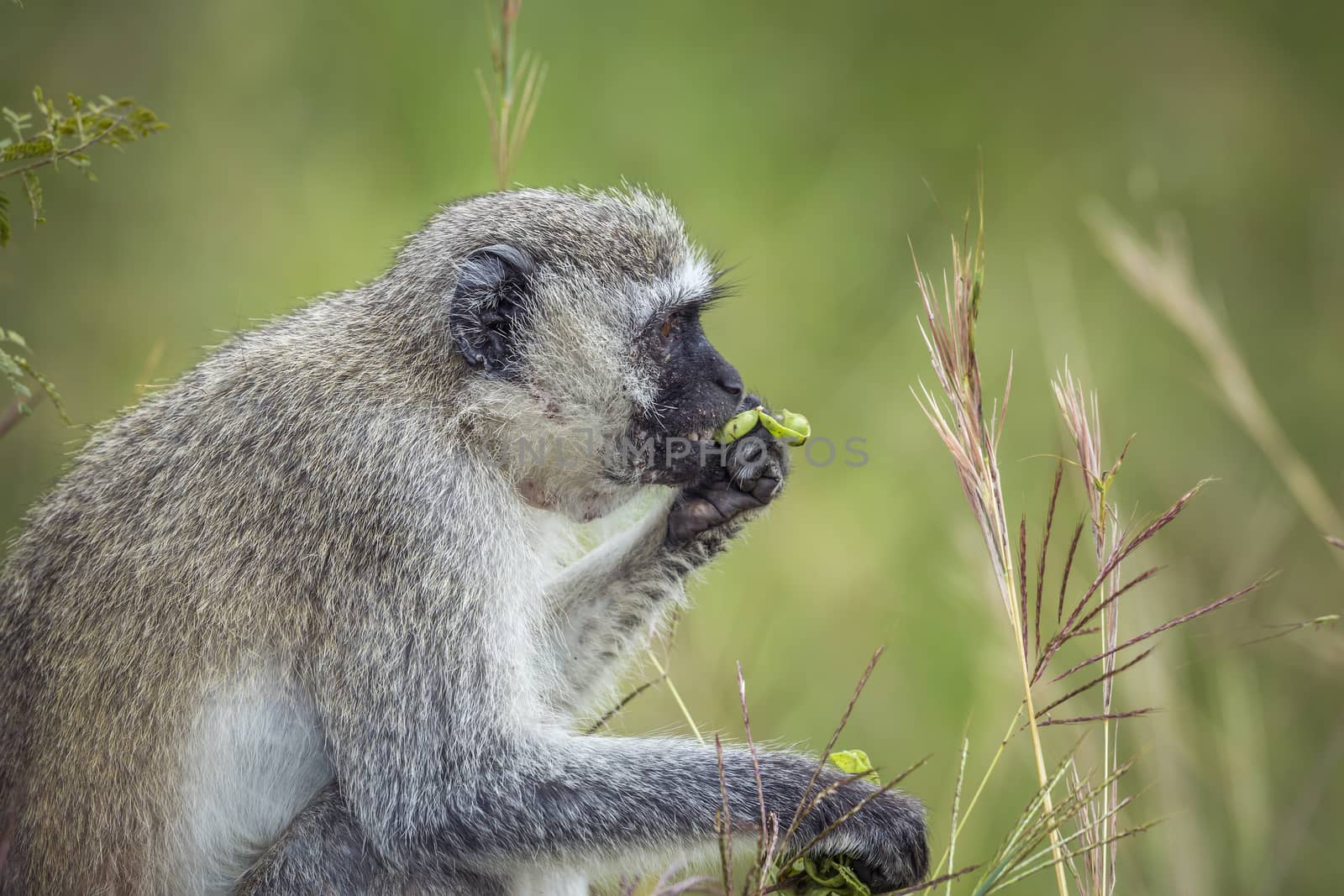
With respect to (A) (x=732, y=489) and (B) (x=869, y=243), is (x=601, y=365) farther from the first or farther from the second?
(B) (x=869, y=243)

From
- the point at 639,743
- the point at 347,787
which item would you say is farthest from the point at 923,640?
the point at 347,787

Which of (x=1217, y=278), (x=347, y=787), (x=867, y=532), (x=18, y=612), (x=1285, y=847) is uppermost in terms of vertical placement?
(x=1217, y=278)

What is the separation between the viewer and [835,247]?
8422 mm

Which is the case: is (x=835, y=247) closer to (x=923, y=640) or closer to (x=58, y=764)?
(x=923, y=640)

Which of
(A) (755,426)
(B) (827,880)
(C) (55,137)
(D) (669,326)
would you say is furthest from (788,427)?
(C) (55,137)

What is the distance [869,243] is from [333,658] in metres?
5.67

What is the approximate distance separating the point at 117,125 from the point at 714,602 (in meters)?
4.33

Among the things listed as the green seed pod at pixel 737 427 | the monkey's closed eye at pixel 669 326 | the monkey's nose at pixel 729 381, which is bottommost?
the green seed pod at pixel 737 427

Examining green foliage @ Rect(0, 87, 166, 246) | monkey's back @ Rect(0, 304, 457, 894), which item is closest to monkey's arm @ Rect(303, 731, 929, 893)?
monkey's back @ Rect(0, 304, 457, 894)

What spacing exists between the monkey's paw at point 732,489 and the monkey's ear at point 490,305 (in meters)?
0.85

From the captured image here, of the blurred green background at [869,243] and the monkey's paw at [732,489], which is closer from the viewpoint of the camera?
the monkey's paw at [732,489]

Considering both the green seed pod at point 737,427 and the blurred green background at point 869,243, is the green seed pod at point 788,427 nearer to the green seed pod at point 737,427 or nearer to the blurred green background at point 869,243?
the green seed pod at point 737,427

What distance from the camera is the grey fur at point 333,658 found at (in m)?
3.66

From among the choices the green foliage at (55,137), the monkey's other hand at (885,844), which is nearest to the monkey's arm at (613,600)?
the monkey's other hand at (885,844)
